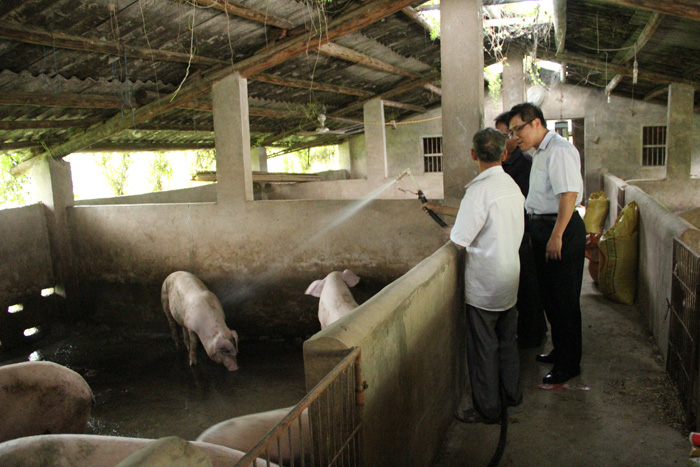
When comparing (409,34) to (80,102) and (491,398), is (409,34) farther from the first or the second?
(491,398)

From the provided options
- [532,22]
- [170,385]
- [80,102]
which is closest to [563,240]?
[170,385]

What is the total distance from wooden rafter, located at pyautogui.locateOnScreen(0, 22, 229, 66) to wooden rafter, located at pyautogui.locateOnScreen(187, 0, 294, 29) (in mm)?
889

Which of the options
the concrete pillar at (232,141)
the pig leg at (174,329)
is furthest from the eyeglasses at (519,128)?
the pig leg at (174,329)

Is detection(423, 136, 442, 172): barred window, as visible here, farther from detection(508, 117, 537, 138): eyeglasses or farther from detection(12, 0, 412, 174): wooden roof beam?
detection(508, 117, 537, 138): eyeglasses

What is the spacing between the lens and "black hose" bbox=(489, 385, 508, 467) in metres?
2.72

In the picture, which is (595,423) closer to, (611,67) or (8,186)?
(611,67)

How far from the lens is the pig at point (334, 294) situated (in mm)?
5297

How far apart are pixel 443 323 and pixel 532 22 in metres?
7.67

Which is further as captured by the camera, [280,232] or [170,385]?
[280,232]

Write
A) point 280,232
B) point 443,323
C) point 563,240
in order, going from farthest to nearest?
point 280,232 < point 563,240 < point 443,323

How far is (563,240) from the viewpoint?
3.38 meters

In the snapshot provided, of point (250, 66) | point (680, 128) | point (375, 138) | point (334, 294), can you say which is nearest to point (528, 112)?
point (334, 294)

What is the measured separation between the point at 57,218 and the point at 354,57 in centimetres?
501

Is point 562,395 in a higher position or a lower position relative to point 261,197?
lower
